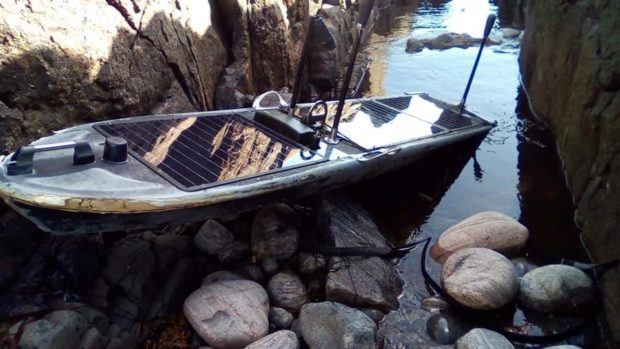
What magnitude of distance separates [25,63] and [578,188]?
7445 millimetres

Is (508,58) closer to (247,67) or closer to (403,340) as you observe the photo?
(247,67)

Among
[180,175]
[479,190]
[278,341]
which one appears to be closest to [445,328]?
[278,341]

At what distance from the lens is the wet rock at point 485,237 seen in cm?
539

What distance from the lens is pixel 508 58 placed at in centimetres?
1492

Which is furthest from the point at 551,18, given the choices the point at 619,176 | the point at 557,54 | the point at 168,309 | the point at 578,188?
the point at 168,309

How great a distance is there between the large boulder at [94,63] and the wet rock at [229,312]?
2582mm

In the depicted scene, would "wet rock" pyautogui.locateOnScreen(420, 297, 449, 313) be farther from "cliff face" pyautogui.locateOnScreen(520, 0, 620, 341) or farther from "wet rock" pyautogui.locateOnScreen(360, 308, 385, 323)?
"cliff face" pyautogui.locateOnScreen(520, 0, 620, 341)

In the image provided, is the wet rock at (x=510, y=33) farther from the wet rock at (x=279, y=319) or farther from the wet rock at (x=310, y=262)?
the wet rock at (x=279, y=319)

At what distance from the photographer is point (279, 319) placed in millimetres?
4266

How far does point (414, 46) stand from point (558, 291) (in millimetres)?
12697

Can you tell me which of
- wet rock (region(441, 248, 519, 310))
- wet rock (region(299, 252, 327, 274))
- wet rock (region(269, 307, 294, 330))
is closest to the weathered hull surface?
wet rock (region(299, 252, 327, 274))

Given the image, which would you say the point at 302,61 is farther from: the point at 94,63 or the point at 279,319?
the point at 279,319

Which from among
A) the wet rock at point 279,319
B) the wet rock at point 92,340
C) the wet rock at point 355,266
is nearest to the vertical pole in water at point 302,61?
the wet rock at point 355,266

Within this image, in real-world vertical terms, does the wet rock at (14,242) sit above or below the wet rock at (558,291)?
above
